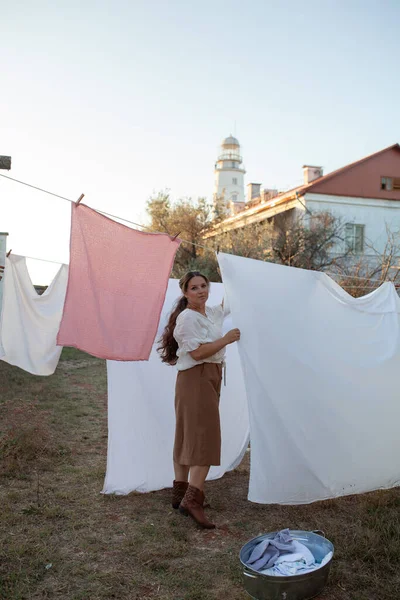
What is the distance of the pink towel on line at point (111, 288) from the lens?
144 inches

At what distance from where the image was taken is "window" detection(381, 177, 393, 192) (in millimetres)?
20797

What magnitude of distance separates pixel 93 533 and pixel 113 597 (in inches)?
31.7

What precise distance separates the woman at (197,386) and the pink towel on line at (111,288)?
0.71 ft

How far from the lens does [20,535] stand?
356 cm

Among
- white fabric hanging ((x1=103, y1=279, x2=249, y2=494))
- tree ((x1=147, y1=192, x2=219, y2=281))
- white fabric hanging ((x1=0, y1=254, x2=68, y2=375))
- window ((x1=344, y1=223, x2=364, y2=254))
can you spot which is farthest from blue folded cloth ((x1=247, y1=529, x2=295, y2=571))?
window ((x1=344, y1=223, x2=364, y2=254))

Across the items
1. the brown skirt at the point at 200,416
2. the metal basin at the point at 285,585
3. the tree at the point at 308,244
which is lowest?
the metal basin at the point at 285,585

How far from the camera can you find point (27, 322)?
7832mm

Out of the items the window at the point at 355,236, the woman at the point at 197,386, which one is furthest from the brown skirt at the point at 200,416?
the window at the point at 355,236

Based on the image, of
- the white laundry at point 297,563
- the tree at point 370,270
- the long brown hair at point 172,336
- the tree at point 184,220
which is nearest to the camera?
the white laundry at point 297,563

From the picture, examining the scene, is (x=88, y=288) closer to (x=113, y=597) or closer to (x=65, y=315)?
(x=65, y=315)

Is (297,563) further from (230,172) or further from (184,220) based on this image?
(230,172)

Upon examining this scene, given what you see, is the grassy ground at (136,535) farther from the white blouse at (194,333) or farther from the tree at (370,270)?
the tree at (370,270)

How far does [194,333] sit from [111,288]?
0.58m

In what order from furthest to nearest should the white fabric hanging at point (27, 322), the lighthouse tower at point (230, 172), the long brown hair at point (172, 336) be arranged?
the lighthouse tower at point (230, 172) → the white fabric hanging at point (27, 322) → the long brown hair at point (172, 336)
